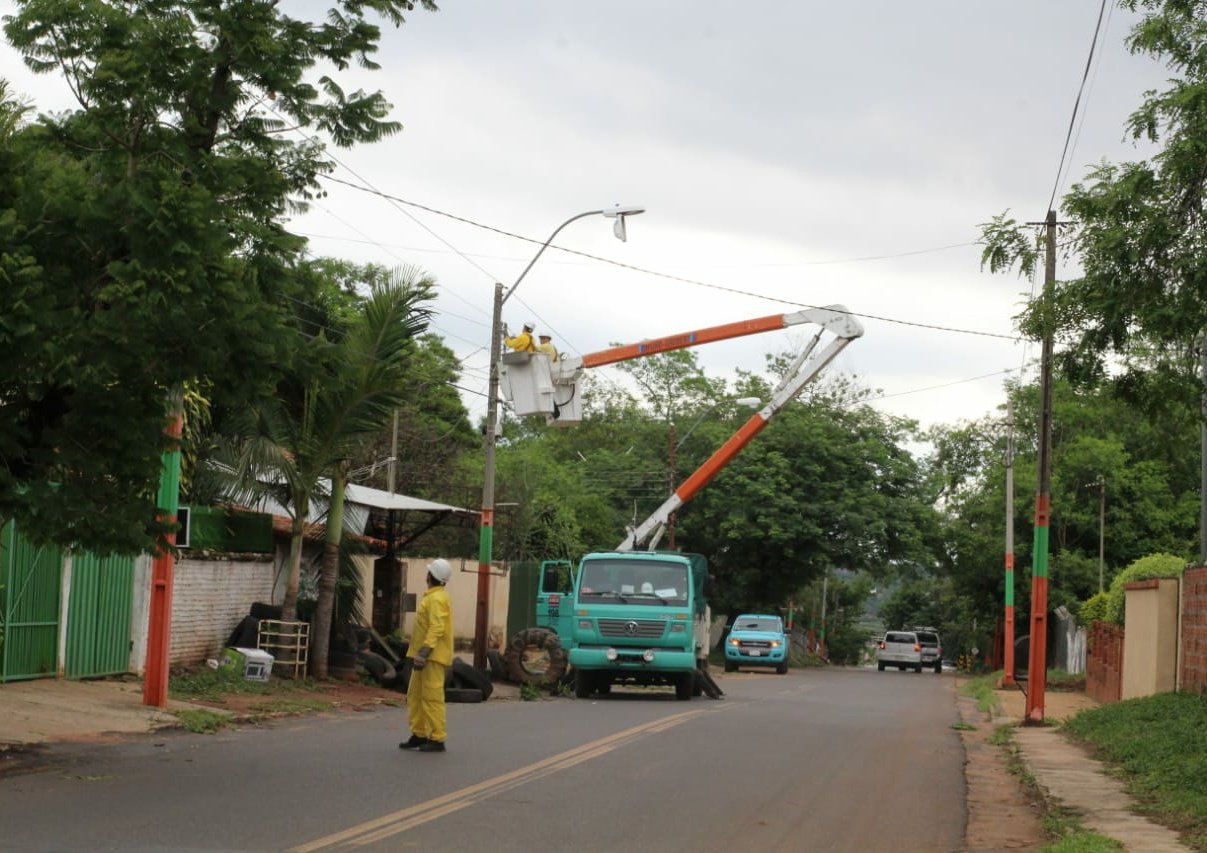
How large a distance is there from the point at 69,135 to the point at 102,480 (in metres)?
2.90

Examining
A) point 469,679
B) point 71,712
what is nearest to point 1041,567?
point 469,679

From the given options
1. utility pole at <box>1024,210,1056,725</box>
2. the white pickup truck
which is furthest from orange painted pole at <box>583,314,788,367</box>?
the white pickup truck

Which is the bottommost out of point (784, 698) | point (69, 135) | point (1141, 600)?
point (784, 698)

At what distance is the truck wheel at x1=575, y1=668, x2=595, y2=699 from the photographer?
2641 centimetres

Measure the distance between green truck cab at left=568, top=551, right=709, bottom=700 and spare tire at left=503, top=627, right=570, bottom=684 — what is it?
0.83 meters

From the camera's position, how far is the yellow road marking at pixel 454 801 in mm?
8832

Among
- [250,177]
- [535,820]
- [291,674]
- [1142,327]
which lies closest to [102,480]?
[250,177]

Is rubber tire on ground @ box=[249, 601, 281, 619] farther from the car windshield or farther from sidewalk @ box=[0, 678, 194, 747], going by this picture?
the car windshield

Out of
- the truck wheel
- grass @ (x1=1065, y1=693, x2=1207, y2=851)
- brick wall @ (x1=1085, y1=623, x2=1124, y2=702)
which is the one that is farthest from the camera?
brick wall @ (x1=1085, y1=623, x2=1124, y2=702)

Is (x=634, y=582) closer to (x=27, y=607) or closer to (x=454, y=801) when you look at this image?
(x=27, y=607)

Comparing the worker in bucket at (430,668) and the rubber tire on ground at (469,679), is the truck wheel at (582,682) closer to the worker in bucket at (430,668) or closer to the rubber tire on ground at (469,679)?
the rubber tire on ground at (469,679)

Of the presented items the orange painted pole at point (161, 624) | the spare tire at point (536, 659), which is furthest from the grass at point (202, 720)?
the spare tire at point (536, 659)

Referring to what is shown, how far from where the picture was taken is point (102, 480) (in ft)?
39.7

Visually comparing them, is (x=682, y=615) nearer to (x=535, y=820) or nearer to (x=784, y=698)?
(x=784, y=698)
